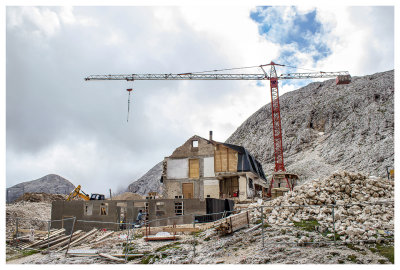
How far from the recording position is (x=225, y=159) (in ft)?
125

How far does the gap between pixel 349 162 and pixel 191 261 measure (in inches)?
2683

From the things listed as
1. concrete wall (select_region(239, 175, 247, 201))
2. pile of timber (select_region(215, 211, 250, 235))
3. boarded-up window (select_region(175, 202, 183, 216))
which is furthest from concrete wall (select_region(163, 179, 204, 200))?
pile of timber (select_region(215, 211, 250, 235))

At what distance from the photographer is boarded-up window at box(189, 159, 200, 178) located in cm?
3866

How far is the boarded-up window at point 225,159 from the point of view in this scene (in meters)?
37.8

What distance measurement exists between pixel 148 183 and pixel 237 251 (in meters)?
118

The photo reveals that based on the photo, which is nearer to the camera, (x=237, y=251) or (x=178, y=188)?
(x=237, y=251)

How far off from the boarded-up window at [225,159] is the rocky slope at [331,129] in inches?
1348

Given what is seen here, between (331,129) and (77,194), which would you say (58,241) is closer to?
(77,194)

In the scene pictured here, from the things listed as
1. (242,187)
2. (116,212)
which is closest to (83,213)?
(116,212)

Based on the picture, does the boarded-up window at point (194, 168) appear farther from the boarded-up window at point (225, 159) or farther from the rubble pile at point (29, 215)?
the rubble pile at point (29, 215)

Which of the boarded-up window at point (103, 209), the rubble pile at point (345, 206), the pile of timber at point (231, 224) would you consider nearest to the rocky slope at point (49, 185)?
the boarded-up window at point (103, 209)

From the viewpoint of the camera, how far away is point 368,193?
21031 millimetres

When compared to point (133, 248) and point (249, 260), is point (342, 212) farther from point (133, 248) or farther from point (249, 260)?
point (133, 248)
